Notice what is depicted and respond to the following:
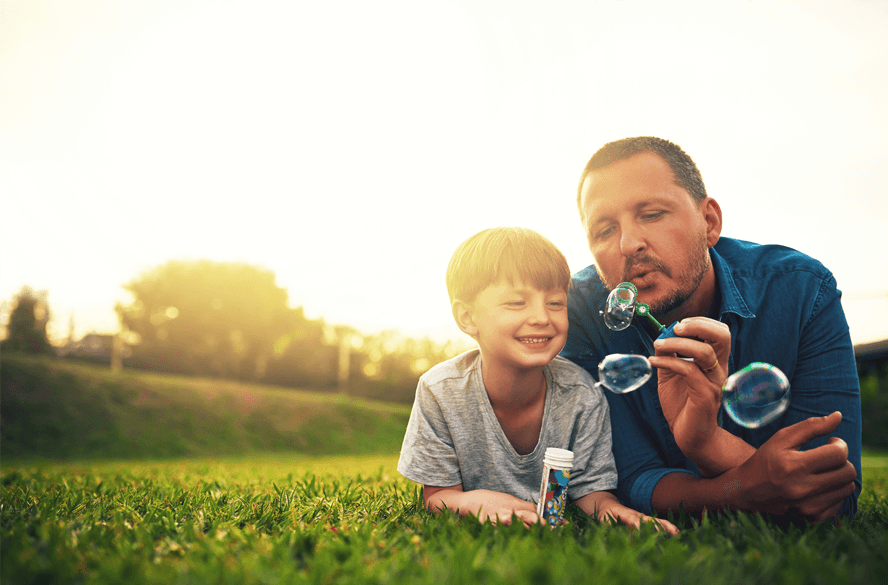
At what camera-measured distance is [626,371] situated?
237cm

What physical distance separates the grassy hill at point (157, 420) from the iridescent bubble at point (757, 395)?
47.2ft

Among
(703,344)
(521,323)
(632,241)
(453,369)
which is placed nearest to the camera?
→ (703,344)

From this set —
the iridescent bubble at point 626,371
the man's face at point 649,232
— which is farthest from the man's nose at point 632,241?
the iridescent bubble at point 626,371

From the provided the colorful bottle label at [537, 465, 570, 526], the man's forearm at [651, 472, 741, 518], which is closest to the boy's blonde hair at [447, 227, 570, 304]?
the colorful bottle label at [537, 465, 570, 526]

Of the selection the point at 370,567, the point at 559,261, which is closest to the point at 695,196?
the point at 559,261

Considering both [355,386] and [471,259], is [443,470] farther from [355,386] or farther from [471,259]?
[355,386]

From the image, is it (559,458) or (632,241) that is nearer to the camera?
(559,458)

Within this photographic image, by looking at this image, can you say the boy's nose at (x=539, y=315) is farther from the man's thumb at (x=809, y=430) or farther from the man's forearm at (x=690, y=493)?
the man's thumb at (x=809, y=430)

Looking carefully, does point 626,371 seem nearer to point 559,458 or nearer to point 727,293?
point 559,458

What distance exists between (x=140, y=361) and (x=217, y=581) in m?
28.6

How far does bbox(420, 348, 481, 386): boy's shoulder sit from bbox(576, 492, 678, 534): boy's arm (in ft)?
2.90

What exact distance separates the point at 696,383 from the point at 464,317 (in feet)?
4.06

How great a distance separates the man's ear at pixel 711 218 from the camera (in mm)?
2750

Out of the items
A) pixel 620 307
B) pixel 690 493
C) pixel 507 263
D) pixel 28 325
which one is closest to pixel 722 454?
pixel 690 493
